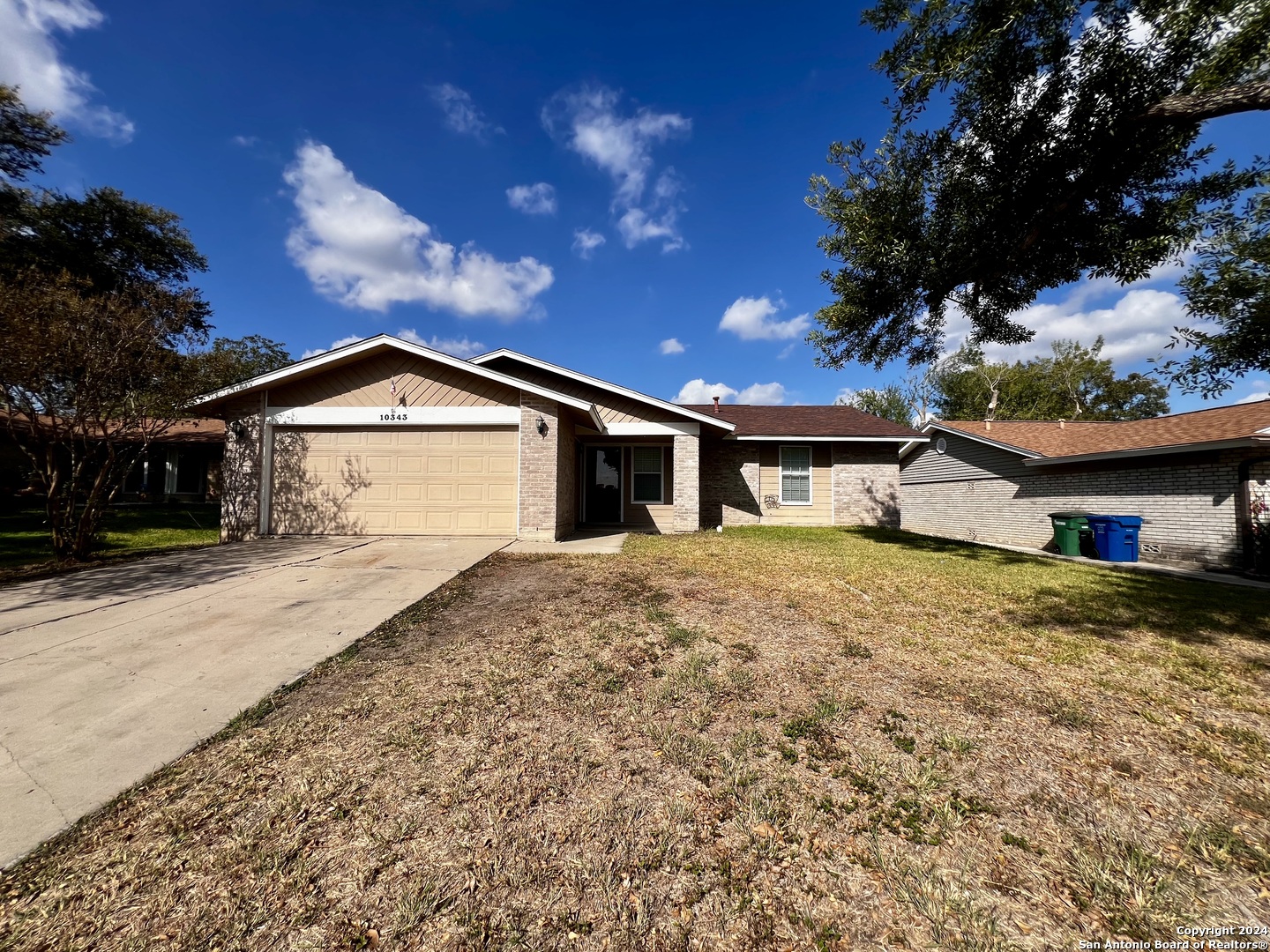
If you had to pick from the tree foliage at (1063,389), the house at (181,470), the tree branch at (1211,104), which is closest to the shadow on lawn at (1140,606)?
the tree branch at (1211,104)

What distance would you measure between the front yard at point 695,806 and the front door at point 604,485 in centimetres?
A: 899

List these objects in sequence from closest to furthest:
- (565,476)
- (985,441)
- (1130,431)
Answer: (565,476) → (1130,431) → (985,441)

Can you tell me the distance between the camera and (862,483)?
14164 millimetres

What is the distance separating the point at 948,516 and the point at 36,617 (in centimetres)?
1943

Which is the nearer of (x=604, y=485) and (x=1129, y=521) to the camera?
(x=1129, y=521)

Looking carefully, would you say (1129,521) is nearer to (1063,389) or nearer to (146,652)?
(146,652)

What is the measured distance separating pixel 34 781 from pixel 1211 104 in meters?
11.6

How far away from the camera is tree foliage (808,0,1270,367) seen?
5965mm

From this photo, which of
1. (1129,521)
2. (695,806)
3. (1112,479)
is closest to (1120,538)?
(1129,521)

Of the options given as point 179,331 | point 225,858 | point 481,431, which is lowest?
point 225,858

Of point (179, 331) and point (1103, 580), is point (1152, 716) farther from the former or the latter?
point (179, 331)

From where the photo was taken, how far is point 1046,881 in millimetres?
1745

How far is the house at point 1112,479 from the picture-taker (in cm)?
895

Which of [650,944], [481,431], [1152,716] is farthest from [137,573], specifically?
[1152,716]
